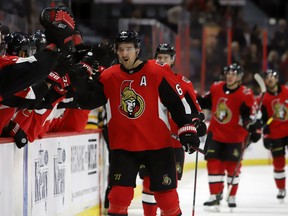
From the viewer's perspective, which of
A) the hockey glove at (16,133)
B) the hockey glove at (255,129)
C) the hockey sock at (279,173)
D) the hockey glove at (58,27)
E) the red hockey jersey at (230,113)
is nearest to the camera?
the hockey glove at (58,27)

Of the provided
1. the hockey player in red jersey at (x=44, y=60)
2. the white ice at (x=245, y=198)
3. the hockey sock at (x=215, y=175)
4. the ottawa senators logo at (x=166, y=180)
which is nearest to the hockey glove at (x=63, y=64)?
the hockey player in red jersey at (x=44, y=60)

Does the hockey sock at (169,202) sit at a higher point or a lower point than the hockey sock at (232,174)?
higher

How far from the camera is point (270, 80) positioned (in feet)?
26.6

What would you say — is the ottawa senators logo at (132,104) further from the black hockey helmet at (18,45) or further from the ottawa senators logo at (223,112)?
the ottawa senators logo at (223,112)

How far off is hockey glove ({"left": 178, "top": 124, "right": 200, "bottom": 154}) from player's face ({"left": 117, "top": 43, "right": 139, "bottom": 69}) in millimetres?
491

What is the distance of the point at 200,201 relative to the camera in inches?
303

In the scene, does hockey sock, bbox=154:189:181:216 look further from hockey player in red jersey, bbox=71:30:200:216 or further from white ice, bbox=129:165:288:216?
white ice, bbox=129:165:288:216

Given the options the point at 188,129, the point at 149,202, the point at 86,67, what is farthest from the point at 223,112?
the point at 86,67

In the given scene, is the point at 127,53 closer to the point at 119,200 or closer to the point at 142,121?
the point at 142,121

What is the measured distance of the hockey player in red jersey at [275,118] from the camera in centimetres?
812

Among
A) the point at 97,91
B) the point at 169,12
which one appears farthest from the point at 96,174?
the point at 169,12

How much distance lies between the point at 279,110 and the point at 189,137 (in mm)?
3988

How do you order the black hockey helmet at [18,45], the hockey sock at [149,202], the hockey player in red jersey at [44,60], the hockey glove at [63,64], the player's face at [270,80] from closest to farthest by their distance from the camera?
the hockey player in red jersey at [44,60] → the hockey glove at [63,64] → the black hockey helmet at [18,45] → the hockey sock at [149,202] → the player's face at [270,80]

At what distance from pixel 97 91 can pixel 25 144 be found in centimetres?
54
